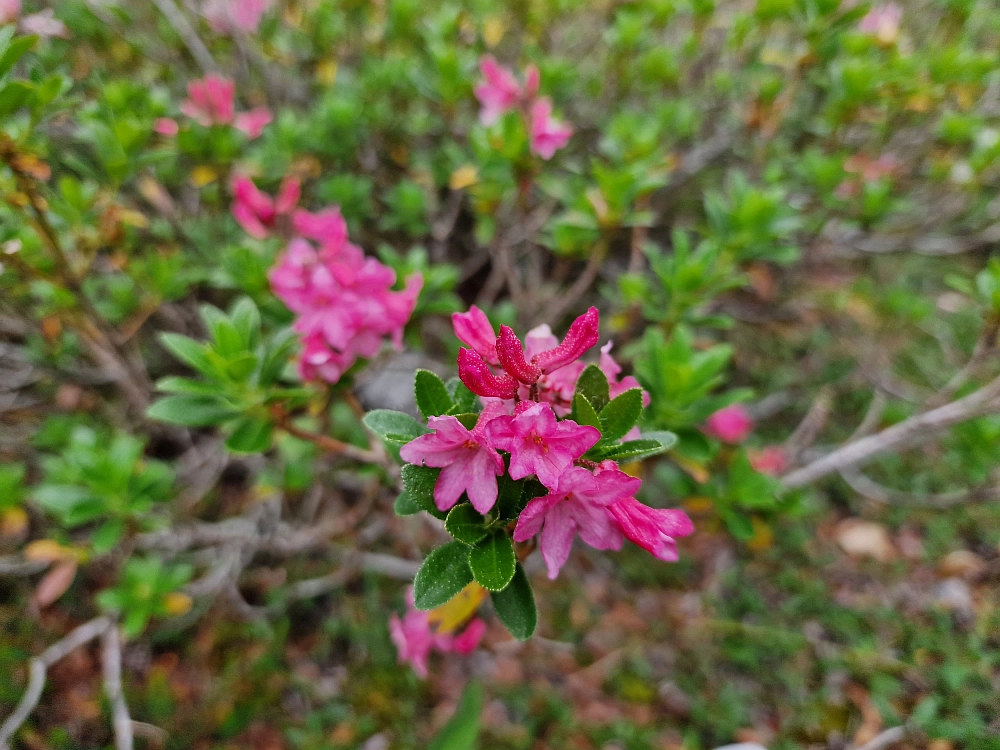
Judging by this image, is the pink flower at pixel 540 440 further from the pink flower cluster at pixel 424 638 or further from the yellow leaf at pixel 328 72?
the yellow leaf at pixel 328 72

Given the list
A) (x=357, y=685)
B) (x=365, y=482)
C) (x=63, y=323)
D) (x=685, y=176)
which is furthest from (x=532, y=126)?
(x=357, y=685)

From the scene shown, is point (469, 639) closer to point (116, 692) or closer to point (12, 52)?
point (116, 692)

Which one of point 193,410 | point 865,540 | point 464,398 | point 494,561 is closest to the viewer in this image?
point 494,561

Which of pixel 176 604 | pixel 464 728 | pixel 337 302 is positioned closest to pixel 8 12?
pixel 337 302

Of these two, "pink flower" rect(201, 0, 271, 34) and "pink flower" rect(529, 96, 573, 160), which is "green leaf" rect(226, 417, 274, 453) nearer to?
"pink flower" rect(529, 96, 573, 160)

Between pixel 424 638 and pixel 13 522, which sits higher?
pixel 13 522

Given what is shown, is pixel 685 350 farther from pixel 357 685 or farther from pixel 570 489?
pixel 357 685
